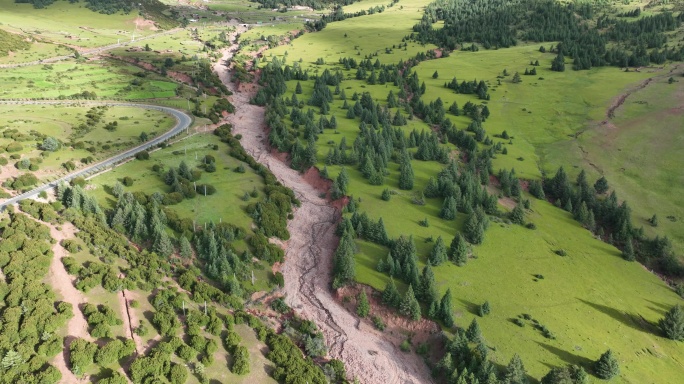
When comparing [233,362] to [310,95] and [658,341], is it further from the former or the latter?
[310,95]

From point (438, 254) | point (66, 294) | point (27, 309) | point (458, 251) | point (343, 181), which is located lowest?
point (458, 251)

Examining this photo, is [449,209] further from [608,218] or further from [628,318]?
[608,218]

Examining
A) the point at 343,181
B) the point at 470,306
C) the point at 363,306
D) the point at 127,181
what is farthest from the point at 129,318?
the point at 343,181

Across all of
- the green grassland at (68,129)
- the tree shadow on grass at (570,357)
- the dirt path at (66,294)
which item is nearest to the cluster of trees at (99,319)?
the dirt path at (66,294)

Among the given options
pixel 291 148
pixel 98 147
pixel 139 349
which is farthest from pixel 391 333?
pixel 98 147

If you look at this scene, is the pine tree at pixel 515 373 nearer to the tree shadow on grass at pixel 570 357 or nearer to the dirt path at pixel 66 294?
the tree shadow on grass at pixel 570 357

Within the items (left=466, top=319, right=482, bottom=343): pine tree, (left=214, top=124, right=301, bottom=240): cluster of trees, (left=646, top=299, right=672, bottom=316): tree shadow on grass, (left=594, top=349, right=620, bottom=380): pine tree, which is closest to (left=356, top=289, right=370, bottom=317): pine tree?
(left=466, top=319, right=482, bottom=343): pine tree
